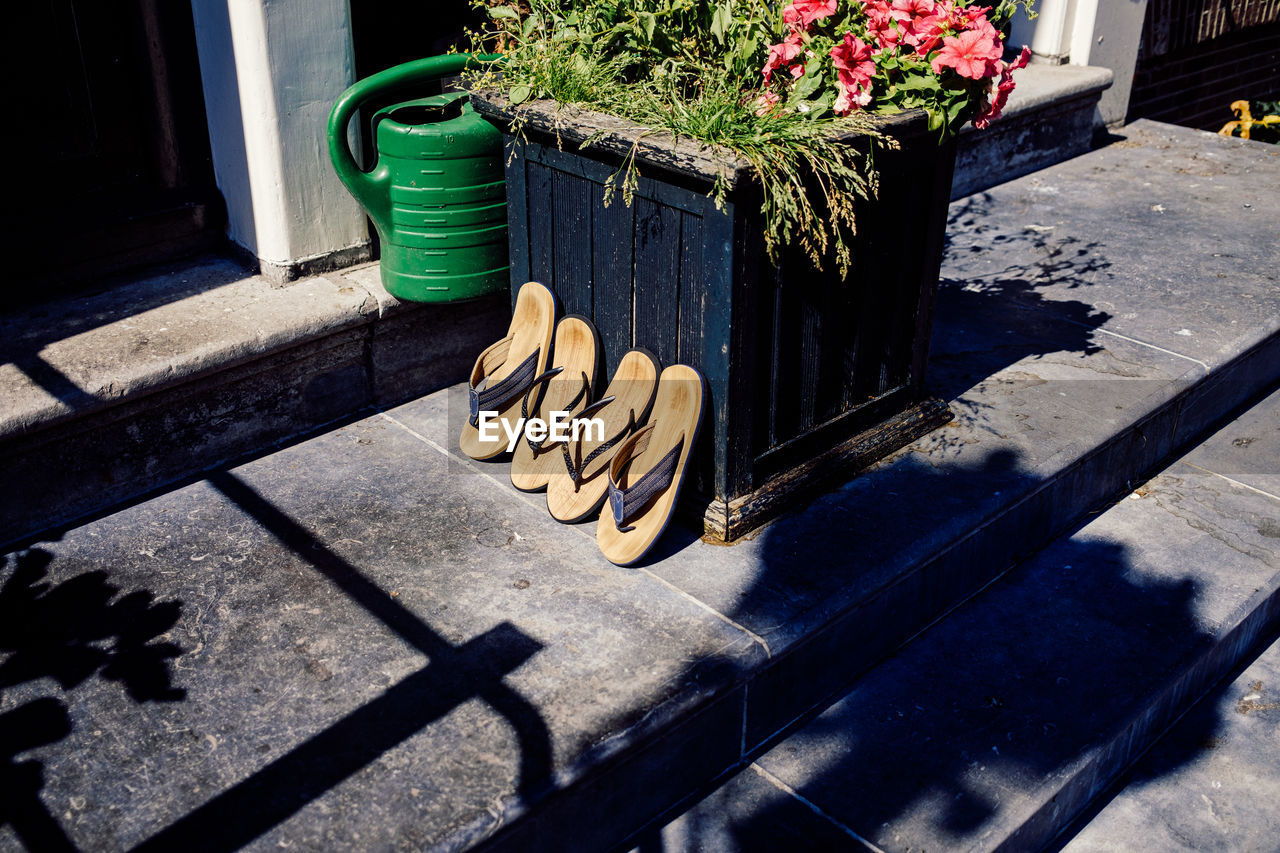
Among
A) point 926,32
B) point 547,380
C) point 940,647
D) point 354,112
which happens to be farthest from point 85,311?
point 940,647

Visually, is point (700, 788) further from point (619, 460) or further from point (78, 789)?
point (78, 789)

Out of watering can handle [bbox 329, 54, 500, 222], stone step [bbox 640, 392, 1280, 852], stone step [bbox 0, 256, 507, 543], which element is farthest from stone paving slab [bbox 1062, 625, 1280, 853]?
watering can handle [bbox 329, 54, 500, 222]

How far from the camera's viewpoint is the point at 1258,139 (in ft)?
25.4

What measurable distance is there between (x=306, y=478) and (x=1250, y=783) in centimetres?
290

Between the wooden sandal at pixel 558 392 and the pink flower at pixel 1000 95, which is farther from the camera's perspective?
the wooden sandal at pixel 558 392

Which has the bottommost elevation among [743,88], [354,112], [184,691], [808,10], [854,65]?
[184,691]

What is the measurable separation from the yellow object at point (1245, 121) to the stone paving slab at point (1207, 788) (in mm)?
5503

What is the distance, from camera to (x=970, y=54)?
301cm

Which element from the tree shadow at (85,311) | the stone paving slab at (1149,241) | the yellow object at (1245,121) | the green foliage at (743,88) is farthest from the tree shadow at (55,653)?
the yellow object at (1245,121)

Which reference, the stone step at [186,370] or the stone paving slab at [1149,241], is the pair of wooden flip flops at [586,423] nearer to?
the stone step at [186,370]

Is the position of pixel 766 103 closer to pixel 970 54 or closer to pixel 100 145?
pixel 970 54

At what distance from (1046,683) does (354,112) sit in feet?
9.28

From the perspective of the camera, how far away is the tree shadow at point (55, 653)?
2.46 meters

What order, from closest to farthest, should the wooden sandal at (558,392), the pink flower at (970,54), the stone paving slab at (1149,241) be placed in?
the pink flower at (970,54)
the wooden sandal at (558,392)
the stone paving slab at (1149,241)
